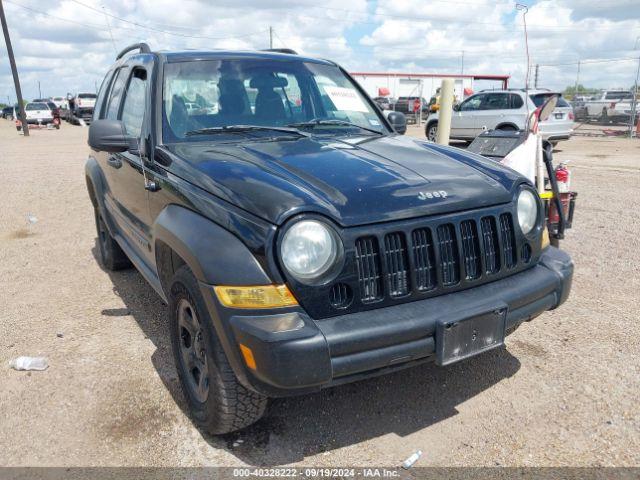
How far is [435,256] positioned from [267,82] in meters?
1.87

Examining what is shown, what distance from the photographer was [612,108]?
81.3 feet

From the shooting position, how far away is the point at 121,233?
443cm

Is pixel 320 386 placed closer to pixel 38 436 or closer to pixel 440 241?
pixel 440 241

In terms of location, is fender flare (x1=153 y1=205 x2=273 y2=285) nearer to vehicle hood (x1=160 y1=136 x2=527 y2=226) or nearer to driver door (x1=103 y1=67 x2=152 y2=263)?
vehicle hood (x1=160 y1=136 x2=527 y2=226)

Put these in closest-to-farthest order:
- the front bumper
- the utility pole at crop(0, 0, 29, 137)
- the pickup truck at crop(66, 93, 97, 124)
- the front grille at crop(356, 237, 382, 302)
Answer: the front bumper → the front grille at crop(356, 237, 382, 302) → the utility pole at crop(0, 0, 29, 137) → the pickup truck at crop(66, 93, 97, 124)

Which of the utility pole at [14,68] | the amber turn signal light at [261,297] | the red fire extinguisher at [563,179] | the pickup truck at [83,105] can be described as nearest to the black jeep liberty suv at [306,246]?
the amber turn signal light at [261,297]

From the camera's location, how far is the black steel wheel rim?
266 cm

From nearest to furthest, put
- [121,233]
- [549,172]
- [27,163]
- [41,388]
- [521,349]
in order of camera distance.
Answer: [41,388], [521,349], [121,233], [549,172], [27,163]

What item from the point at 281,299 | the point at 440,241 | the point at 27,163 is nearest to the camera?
the point at 281,299

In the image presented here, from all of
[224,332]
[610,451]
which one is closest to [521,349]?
[610,451]

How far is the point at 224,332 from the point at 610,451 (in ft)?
6.29

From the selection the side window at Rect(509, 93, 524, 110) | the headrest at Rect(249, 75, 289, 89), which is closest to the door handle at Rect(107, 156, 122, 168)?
the headrest at Rect(249, 75, 289, 89)

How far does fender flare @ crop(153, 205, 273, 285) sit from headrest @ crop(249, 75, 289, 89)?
1314 mm

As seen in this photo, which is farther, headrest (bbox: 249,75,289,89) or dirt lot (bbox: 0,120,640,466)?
headrest (bbox: 249,75,289,89)
